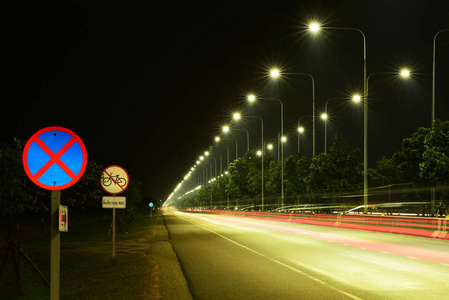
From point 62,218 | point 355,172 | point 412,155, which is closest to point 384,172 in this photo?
point 355,172

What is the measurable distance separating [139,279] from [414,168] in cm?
3160

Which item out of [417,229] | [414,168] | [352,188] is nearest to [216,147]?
[352,188]

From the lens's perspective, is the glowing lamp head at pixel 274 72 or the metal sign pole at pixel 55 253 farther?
the glowing lamp head at pixel 274 72

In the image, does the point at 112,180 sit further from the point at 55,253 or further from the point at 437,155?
the point at 437,155

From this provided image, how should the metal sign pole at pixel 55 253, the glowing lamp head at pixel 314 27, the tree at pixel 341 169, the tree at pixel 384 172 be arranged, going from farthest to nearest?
the tree at pixel 384 172 → the tree at pixel 341 169 → the glowing lamp head at pixel 314 27 → the metal sign pole at pixel 55 253

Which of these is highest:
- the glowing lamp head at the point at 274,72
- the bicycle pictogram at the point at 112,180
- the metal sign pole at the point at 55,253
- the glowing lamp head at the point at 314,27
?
the glowing lamp head at the point at 314,27

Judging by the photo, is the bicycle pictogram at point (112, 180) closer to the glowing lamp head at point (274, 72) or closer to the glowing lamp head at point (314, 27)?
the glowing lamp head at point (314, 27)

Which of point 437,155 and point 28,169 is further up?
point 437,155

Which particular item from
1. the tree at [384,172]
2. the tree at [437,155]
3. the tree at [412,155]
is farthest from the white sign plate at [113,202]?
the tree at [384,172]

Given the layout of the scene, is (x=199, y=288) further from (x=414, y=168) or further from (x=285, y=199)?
(x=285, y=199)

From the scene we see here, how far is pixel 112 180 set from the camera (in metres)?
13.4

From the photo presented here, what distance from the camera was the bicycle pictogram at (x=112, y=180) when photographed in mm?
13391

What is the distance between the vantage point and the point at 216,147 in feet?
397

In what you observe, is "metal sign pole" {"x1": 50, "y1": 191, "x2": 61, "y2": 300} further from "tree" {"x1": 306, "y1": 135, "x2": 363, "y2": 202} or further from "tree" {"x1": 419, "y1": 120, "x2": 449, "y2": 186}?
"tree" {"x1": 306, "y1": 135, "x2": 363, "y2": 202}
